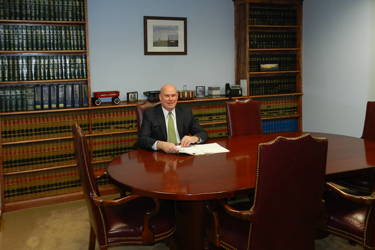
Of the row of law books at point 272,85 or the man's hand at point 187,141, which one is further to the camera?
the row of law books at point 272,85

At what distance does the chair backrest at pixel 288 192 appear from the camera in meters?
1.87

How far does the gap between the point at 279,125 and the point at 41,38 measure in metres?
3.31


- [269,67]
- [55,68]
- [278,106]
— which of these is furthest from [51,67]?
[278,106]

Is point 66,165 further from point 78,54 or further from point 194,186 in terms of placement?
point 194,186

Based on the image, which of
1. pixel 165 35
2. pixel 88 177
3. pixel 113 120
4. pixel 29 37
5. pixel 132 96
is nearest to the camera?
pixel 88 177

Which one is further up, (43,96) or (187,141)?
(43,96)

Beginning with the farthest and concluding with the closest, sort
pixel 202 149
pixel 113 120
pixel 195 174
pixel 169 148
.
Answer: pixel 113 120, pixel 202 149, pixel 169 148, pixel 195 174

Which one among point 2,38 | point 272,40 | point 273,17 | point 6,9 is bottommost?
point 2,38

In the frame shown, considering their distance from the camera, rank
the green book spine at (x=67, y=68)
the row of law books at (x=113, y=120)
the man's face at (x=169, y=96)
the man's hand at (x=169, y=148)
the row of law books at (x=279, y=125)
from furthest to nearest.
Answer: the row of law books at (x=279, y=125) → the row of law books at (x=113, y=120) → the green book spine at (x=67, y=68) → the man's face at (x=169, y=96) → the man's hand at (x=169, y=148)

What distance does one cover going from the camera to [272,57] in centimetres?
536

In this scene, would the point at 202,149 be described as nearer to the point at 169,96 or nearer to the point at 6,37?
the point at 169,96

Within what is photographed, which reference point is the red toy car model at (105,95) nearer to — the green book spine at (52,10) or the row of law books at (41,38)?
the row of law books at (41,38)

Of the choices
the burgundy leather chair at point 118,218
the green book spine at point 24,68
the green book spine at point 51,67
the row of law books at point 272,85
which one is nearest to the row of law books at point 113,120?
the green book spine at point 51,67

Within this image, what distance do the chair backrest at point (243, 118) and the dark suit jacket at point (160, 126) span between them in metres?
Answer: 0.41
